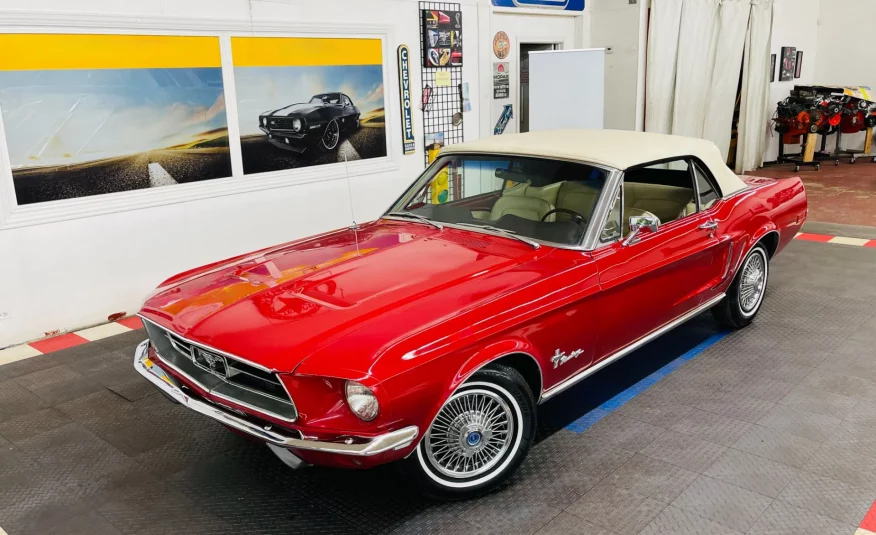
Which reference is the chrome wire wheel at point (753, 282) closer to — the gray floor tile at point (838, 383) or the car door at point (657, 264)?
the car door at point (657, 264)

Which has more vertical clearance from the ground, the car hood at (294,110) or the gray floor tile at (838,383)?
the car hood at (294,110)

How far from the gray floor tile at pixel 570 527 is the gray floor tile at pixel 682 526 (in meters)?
0.19

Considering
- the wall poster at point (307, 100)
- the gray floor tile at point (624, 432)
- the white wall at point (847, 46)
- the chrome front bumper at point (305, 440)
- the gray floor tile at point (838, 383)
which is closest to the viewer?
the chrome front bumper at point (305, 440)

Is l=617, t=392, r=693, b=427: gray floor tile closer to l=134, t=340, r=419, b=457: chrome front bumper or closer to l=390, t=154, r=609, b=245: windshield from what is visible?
l=390, t=154, r=609, b=245: windshield

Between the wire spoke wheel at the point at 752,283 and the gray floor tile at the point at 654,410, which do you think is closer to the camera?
the gray floor tile at the point at 654,410

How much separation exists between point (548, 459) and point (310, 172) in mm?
4408

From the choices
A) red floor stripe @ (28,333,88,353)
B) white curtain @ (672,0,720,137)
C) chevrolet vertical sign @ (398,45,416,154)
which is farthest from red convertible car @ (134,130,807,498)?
white curtain @ (672,0,720,137)

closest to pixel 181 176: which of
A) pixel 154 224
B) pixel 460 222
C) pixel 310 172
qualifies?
pixel 154 224

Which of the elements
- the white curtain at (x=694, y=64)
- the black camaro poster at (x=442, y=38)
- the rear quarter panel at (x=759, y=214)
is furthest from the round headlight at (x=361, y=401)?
the white curtain at (x=694, y=64)

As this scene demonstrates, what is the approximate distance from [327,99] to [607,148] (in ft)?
12.3

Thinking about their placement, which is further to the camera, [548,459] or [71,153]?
[71,153]

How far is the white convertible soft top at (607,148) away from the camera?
3958 mm

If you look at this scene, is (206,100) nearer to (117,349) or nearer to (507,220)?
(117,349)

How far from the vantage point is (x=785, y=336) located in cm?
495
